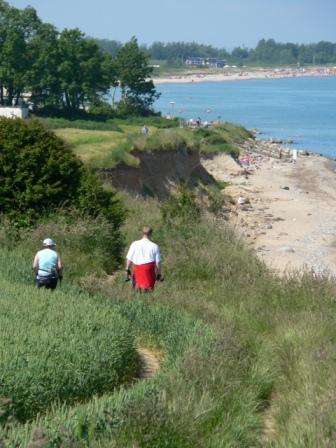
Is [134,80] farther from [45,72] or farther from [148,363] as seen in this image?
[148,363]

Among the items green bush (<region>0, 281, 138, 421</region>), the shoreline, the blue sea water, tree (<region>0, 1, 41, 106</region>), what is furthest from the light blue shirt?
the blue sea water

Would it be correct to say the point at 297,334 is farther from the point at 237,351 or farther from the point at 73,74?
the point at 73,74

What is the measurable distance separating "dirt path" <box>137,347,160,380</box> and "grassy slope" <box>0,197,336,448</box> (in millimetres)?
162

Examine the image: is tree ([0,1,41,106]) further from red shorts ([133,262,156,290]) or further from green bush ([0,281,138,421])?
green bush ([0,281,138,421])

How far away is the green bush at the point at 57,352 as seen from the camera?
8.44 meters

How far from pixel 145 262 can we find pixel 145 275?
0.24 metres

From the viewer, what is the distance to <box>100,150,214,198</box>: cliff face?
37.8 meters

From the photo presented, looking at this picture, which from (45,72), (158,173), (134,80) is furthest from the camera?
(134,80)

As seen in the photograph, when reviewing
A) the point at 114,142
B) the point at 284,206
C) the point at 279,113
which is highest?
the point at 114,142

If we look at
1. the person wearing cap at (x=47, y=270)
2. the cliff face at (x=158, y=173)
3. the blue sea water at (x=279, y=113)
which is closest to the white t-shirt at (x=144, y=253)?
the person wearing cap at (x=47, y=270)

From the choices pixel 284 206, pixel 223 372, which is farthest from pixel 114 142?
pixel 223 372

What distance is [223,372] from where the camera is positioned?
933cm

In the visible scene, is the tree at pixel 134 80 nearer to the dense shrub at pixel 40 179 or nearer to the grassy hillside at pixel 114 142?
the grassy hillside at pixel 114 142

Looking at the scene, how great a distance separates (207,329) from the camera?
35.6ft
